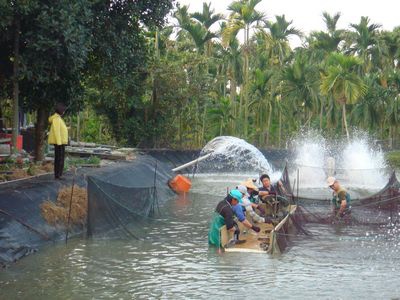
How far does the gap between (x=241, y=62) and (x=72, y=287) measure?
159 feet

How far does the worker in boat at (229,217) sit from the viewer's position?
1472 cm

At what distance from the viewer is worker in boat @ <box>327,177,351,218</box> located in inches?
747

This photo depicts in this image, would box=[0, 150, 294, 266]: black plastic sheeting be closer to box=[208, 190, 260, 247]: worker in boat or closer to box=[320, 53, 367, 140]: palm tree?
box=[208, 190, 260, 247]: worker in boat

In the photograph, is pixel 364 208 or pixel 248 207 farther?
pixel 364 208

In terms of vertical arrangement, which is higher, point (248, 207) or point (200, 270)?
point (248, 207)

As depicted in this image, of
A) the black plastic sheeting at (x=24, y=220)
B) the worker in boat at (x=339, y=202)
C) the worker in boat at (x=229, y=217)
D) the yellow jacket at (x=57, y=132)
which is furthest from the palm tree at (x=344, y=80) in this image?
the worker in boat at (x=229, y=217)

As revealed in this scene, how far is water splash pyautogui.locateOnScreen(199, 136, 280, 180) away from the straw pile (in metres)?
20.9

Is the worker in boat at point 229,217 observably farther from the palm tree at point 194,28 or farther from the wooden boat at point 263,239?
the palm tree at point 194,28

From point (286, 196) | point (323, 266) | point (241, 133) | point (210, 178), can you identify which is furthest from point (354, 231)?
point (241, 133)

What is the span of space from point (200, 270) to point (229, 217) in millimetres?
2063

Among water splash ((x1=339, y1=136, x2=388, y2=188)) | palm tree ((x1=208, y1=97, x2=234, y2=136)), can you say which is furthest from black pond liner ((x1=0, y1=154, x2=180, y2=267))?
palm tree ((x1=208, y1=97, x2=234, y2=136))

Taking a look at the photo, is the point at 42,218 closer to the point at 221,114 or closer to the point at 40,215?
the point at 40,215

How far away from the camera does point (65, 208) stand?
16.8m

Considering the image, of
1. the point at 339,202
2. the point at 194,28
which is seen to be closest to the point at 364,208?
the point at 339,202
